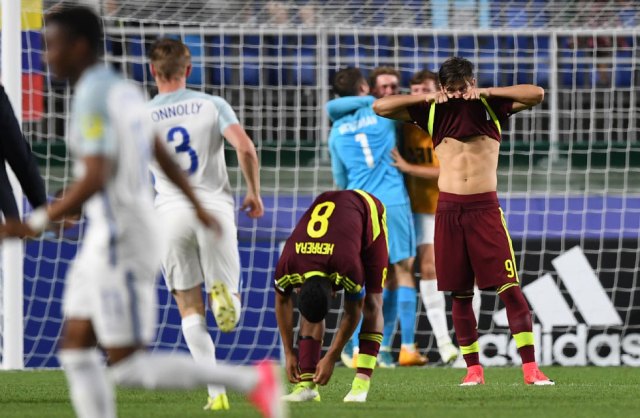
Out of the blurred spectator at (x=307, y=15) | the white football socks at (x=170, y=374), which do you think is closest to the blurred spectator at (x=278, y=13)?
the blurred spectator at (x=307, y=15)

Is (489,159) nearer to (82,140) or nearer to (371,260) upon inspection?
(371,260)

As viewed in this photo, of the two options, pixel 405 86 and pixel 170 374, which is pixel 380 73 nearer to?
pixel 405 86

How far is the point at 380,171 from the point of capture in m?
9.38

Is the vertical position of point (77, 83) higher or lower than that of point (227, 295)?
higher

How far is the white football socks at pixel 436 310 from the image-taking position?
9289mm

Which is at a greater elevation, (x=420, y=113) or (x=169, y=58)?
(x=169, y=58)

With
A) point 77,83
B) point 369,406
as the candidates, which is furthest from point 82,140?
point 369,406

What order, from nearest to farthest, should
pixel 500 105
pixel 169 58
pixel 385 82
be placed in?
pixel 169 58
pixel 500 105
pixel 385 82

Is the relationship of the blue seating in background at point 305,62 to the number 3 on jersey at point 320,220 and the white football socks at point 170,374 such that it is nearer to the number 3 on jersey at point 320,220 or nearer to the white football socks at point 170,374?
the number 3 on jersey at point 320,220

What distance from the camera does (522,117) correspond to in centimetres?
1293

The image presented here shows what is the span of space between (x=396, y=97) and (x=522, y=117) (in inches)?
233

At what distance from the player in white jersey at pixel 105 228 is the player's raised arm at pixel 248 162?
69.3 inches

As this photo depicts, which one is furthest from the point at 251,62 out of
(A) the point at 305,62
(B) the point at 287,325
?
(B) the point at 287,325

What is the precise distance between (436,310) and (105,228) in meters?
5.76
